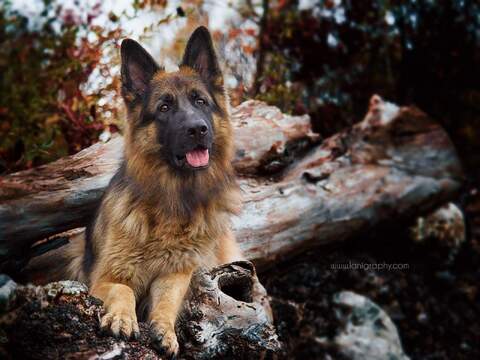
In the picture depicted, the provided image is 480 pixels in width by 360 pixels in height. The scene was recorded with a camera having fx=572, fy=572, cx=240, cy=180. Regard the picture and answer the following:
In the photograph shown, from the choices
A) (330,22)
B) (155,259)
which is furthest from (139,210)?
(330,22)

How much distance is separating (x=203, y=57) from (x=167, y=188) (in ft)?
3.56

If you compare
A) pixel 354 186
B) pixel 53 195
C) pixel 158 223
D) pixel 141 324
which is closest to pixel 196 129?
pixel 158 223

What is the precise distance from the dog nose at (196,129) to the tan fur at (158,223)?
0.38m

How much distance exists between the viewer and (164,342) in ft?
11.4

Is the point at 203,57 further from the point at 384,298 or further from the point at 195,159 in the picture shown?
the point at 384,298

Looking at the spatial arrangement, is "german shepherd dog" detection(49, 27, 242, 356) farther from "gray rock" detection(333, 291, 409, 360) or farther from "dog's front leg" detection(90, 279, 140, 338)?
"gray rock" detection(333, 291, 409, 360)

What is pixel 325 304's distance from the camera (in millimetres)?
7340

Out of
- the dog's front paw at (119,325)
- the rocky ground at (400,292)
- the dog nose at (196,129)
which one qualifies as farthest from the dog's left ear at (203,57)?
the rocky ground at (400,292)

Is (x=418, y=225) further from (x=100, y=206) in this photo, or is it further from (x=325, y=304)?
(x=100, y=206)

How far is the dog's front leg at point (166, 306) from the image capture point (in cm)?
348

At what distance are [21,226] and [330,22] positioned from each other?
6.18 metres

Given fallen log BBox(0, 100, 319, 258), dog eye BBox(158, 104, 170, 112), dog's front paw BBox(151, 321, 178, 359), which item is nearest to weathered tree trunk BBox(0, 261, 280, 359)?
dog's front paw BBox(151, 321, 178, 359)

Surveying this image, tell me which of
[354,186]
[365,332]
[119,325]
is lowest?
[365,332]

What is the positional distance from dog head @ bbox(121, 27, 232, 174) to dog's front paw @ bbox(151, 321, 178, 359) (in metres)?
1.22
